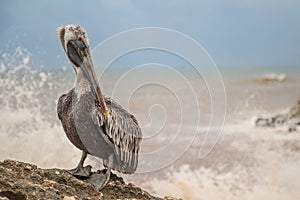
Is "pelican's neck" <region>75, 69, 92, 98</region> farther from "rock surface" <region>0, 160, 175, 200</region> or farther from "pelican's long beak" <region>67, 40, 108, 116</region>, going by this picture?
"rock surface" <region>0, 160, 175, 200</region>

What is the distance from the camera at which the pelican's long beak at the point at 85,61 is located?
1.45 meters

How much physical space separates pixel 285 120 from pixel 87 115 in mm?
3520

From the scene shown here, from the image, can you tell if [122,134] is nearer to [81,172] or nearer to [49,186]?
[81,172]

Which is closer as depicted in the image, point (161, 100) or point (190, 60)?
point (190, 60)

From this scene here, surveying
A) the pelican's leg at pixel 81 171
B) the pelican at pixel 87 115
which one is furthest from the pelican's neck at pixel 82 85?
the pelican's leg at pixel 81 171

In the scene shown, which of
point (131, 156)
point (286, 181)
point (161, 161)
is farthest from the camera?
point (286, 181)

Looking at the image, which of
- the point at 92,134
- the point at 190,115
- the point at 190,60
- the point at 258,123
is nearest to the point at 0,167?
the point at 92,134

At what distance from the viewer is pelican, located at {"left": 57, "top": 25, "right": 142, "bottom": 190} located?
1.44 metres

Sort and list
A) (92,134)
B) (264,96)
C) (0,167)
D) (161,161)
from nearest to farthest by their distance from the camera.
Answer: (0,167)
(92,134)
(161,161)
(264,96)

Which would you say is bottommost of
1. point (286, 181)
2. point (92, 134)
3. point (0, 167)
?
point (0, 167)

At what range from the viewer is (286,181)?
338 centimetres

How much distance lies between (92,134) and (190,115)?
218 centimetres

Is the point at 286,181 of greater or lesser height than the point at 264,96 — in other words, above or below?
below

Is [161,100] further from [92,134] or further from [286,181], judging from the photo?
[92,134]
